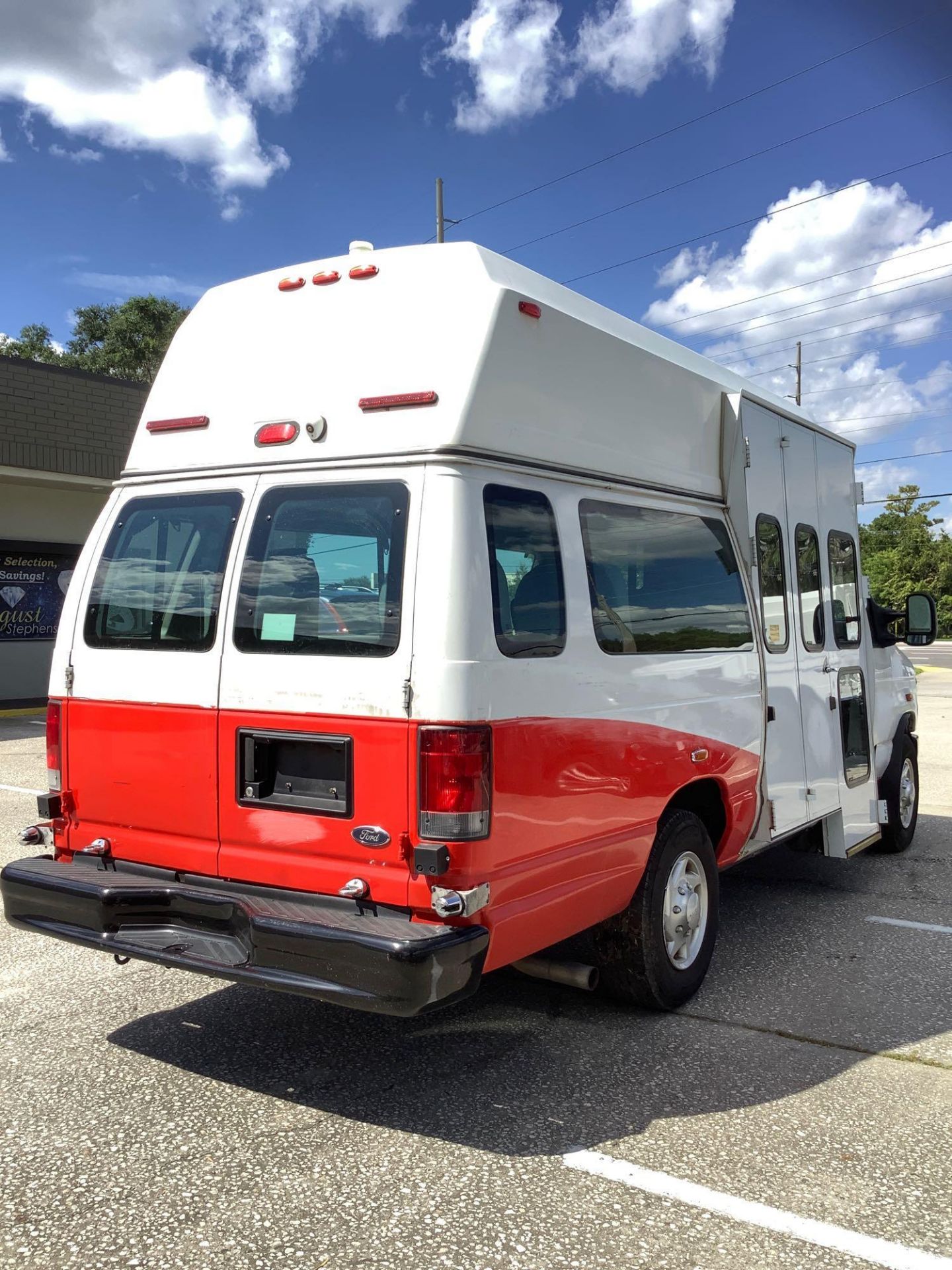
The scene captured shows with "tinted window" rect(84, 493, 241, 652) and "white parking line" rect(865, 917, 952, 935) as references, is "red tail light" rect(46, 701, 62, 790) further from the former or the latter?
"white parking line" rect(865, 917, 952, 935)

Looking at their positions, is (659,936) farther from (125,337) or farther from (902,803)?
(125,337)

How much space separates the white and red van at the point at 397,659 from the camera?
134 inches

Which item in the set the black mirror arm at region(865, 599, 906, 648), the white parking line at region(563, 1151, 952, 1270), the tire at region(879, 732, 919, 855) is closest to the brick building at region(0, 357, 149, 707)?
the black mirror arm at region(865, 599, 906, 648)

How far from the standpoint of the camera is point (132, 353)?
43.2 m

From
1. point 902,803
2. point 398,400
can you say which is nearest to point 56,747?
point 398,400

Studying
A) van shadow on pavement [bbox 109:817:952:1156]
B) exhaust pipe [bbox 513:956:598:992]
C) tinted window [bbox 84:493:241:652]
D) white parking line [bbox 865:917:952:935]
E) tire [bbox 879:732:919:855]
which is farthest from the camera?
tire [bbox 879:732:919:855]

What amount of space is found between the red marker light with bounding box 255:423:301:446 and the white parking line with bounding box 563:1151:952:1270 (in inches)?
103

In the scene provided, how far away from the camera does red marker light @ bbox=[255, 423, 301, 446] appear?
12.8 ft

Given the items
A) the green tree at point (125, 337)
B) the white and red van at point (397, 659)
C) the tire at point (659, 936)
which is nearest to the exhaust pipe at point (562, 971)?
the white and red van at point (397, 659)

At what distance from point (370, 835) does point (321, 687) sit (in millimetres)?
516

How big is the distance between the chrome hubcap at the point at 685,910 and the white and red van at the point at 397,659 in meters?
0.02

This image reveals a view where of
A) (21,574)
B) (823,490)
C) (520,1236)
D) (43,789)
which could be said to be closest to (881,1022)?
(520,1236)

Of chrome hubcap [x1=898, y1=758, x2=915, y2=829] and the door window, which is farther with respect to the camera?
chrome hubcap [x1=898, y1=758, x2=915, y2=829]

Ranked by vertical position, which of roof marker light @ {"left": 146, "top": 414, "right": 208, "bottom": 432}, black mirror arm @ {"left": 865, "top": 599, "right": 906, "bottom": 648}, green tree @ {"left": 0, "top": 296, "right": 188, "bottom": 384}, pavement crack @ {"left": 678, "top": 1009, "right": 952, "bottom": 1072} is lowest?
pavement crack @ {"left": 678, "top": 1009, "right": 952, "bottom": 1072}
